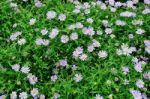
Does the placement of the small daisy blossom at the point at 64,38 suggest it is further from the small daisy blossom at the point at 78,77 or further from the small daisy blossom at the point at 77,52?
the small daisy blossom at the point at 78,77

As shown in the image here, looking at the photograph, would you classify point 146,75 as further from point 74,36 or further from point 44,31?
point 44,31

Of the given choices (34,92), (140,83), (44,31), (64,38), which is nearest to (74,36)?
(64,38)

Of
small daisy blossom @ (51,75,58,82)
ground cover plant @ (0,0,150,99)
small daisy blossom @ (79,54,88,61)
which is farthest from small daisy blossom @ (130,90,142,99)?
small daisy blossom @ (51,75,58,82)

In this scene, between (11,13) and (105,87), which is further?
(11,13)

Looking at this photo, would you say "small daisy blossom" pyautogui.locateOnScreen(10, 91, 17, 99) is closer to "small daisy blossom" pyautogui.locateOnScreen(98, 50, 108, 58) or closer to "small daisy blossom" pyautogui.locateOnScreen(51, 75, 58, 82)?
"small daisy blossom" pyautogui.locateOnScreen(51, 75, 58, 82)

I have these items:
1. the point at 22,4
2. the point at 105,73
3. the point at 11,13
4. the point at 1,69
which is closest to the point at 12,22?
the point at 11,13

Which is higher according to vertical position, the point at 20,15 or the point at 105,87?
the point at 20,15

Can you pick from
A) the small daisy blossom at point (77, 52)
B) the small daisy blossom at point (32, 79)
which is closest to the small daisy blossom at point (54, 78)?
the small daisy blossom at point (32, 79)

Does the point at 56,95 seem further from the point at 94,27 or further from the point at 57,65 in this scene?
the point at 94,27
